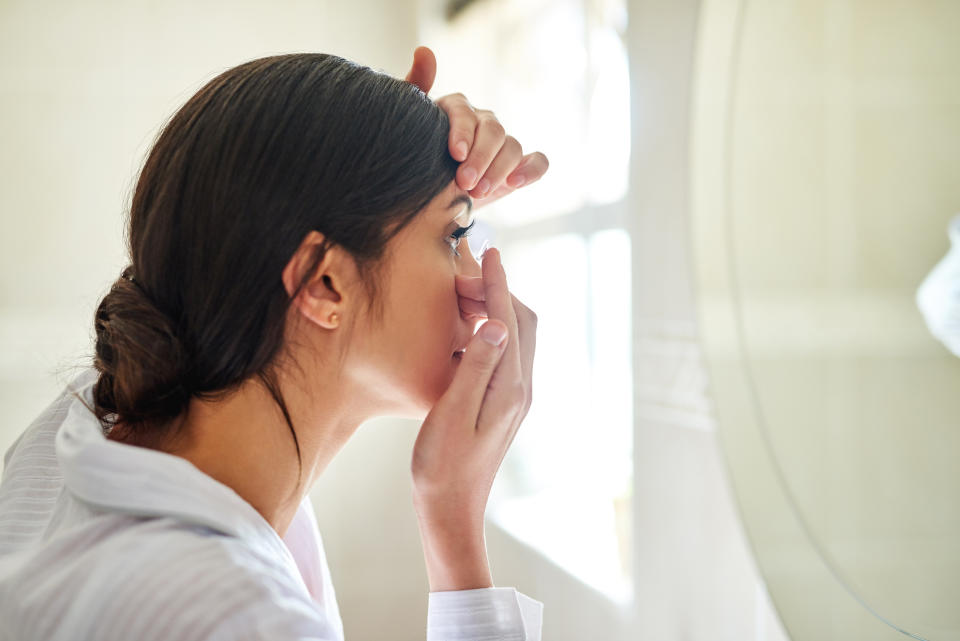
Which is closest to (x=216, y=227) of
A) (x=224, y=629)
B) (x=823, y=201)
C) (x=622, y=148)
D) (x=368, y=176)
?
(x=368, y=176)

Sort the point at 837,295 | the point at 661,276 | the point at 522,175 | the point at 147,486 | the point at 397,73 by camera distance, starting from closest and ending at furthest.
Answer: the point at 837,295 < the point at 147,486 < the point at 522,175 < the point at 661,276 < the point at 397,73

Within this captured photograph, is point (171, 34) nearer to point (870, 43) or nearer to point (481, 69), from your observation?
point (481, 69)

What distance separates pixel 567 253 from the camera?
2.05 m

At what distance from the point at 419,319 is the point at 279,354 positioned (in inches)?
5.6

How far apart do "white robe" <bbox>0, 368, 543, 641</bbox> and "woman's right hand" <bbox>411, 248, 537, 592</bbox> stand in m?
0.16

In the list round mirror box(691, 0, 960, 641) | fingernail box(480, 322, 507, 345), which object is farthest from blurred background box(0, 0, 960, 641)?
fingernail box(480, 322, 507, 345)

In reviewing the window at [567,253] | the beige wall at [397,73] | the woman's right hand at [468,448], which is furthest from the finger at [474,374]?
the window at [567,253]

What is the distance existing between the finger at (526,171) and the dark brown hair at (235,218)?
204 millimetres

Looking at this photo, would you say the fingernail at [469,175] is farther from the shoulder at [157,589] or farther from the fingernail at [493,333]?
the shoulder at [157,589]

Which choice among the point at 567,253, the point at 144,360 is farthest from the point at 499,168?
the point at 567,253

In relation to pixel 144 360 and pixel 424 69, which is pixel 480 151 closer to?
pixel 424 69

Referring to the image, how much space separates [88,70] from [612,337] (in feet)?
5.07

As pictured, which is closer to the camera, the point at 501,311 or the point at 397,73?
the point at 501,311

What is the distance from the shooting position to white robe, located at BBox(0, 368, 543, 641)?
0.51 m
